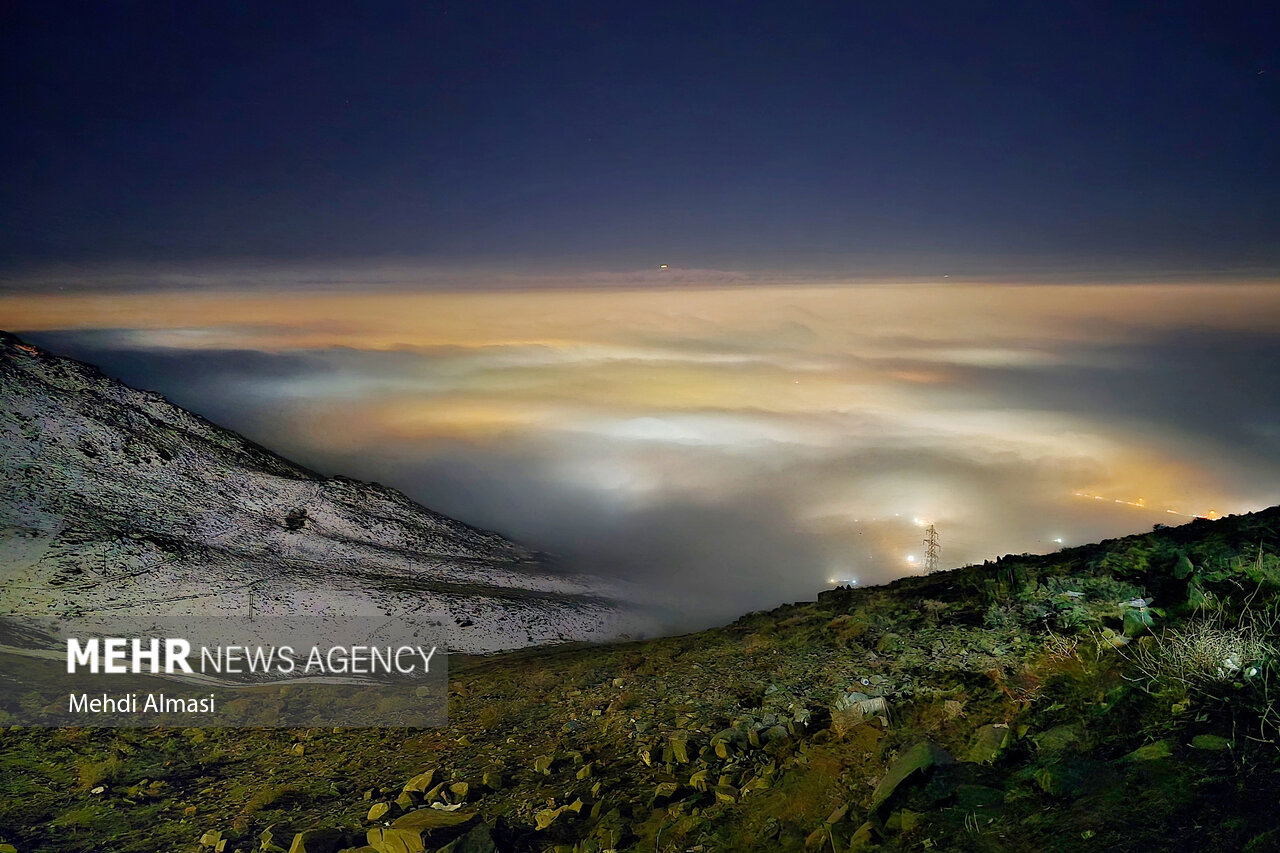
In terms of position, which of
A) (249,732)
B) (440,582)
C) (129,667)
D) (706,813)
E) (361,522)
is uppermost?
(361,522)

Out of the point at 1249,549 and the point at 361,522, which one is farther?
the point at 361,522

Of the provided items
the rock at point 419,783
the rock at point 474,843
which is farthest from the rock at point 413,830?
the rock at point 419,783

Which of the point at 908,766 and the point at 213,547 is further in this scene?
the point at 213,547

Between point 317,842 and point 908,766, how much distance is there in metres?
6.00

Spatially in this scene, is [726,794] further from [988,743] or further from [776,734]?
[988,743]

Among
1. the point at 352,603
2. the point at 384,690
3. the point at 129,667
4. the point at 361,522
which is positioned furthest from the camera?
the point at 361,522

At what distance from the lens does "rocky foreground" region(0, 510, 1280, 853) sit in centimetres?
602

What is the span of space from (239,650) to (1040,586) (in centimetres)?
1768

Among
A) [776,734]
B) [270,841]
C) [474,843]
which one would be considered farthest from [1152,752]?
[270,841]

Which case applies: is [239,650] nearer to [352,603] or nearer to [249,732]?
[352,603]

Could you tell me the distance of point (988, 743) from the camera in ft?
23.4

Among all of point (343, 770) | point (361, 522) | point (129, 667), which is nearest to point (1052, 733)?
point (343, 770)

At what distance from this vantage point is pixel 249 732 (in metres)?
11.9

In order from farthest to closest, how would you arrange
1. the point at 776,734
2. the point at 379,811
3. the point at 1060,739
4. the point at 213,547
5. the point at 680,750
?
the point at 213,547, the point at 776,734, the point at 680,750, the point at 379,811, the point at 1060,739
